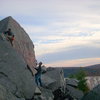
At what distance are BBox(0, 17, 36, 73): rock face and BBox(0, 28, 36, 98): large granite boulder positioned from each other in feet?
16.5

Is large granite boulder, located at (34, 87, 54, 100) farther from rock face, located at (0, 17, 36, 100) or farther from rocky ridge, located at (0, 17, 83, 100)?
rock face, located at (0, 17, 36, 100)

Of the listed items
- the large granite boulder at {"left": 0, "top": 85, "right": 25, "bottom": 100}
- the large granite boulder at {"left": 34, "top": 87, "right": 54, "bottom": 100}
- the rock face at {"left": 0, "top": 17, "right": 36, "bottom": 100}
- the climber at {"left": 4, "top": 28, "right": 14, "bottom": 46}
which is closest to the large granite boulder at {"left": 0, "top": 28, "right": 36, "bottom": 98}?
the rock face at {"left": 0, "top": 17, "right": 36, "bottom": 100}

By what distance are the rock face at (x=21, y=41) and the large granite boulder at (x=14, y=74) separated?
5.03m

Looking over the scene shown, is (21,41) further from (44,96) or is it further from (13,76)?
(13,76)

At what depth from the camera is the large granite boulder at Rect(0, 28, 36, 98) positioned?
803 inches

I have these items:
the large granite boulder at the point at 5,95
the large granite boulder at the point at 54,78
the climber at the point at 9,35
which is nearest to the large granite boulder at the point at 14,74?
the large granite boulder at the point at 5,95

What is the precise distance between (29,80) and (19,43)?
7521mm

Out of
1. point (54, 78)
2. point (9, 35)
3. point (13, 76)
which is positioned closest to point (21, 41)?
point (9, 35)

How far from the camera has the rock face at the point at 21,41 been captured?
2892cm

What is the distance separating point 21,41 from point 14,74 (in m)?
8.44

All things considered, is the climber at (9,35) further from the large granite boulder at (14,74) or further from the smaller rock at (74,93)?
the smaller rock at (74,93)

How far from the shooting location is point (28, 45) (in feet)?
101

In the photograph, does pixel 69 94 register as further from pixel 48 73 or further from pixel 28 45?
pixel 28 45

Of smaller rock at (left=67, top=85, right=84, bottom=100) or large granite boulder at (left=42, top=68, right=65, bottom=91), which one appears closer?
large granite boulder at (left=42, top=68, right=65, bottom=91)
